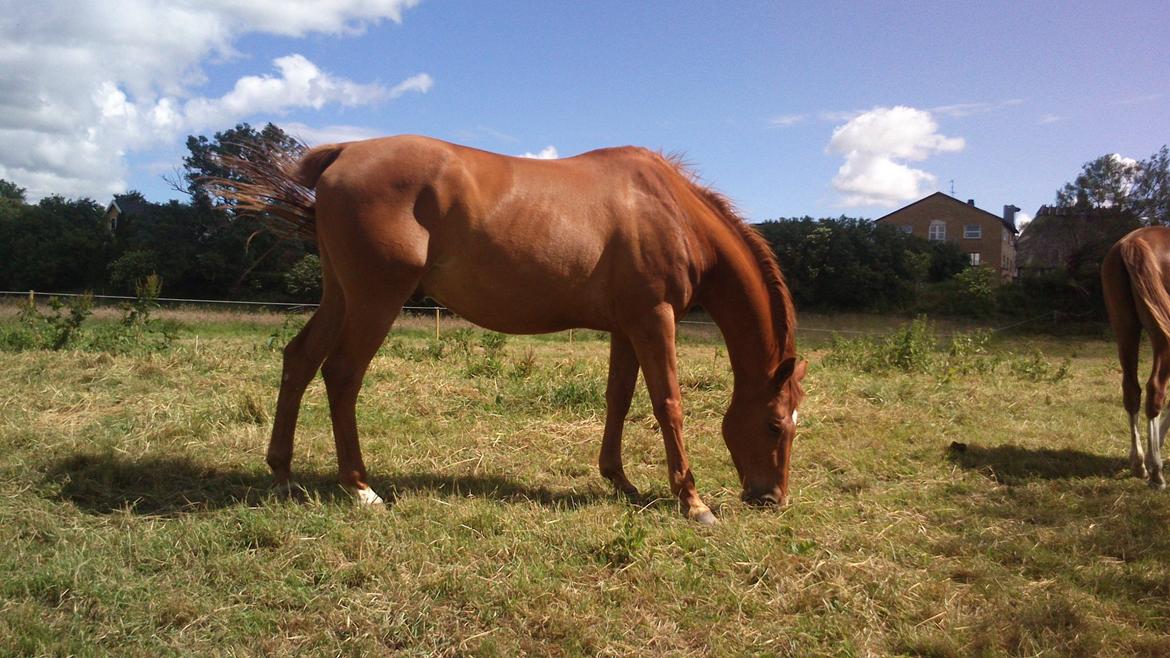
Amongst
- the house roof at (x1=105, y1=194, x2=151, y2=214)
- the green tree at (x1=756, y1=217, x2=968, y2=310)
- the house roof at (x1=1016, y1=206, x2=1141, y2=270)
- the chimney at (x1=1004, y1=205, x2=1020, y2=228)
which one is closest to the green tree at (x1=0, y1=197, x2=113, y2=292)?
the house roof at (x1=105, y1=194, x2=151, y2=214)

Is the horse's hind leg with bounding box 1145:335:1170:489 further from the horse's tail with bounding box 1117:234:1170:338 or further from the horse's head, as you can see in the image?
the horse's head

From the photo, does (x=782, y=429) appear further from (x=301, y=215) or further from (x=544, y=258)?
(x=301, y=215)

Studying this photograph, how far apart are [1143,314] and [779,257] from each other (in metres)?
30.8

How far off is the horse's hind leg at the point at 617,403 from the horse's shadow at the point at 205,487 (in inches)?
5.9

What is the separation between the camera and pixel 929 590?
11.1 feet

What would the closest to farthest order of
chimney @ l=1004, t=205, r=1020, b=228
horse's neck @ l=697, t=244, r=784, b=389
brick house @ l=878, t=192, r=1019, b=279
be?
horse's neck @ l=697, t=244, r=784, b=389 → brick house @ l=878, t=192, r=1019, b=279 → chimney @ l=1004, t=205, r=1020, b=228

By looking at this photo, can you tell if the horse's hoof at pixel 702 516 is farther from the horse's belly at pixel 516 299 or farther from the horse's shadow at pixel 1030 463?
the horse's shadow at pixel 1030 463

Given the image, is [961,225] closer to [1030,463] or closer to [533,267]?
[1030,463]

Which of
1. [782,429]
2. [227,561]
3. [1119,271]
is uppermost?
[1119,271]

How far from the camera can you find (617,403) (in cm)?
507

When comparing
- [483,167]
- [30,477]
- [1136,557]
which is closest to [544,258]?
[483,167]

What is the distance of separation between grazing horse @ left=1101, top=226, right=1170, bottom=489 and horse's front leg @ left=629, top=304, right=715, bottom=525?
3.87 meters

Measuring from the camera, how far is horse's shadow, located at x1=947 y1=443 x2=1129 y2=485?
5691 mm

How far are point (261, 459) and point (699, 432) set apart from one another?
3.73m
